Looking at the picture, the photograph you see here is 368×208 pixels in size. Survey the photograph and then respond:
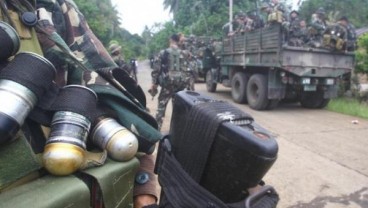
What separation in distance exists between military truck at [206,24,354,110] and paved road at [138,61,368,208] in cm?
75

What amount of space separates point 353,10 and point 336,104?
35.9 metres

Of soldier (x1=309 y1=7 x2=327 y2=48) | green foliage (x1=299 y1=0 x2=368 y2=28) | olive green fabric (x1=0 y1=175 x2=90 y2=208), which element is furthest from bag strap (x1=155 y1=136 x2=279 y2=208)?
green foliage (x1=299 y1=0 x2=368 y2=28)

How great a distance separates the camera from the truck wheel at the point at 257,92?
27.7ft

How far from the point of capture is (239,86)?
386 inches

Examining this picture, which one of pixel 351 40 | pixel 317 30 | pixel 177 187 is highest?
pixel 317 30

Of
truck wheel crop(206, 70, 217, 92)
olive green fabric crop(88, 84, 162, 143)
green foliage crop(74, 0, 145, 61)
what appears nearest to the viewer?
olive green fabric crop(88, 84, 162, 143)

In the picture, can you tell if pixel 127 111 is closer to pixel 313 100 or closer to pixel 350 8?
pixel 313 100

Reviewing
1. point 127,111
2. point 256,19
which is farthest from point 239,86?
point 127,111

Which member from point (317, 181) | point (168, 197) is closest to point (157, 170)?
point (168, 197)

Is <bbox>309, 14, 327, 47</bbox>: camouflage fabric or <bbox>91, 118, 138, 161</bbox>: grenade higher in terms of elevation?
<bbox>309, 14, 327, 47</bbox>: camouflage fabric

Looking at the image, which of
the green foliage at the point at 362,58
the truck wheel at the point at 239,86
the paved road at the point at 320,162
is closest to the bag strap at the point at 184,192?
the paved road at the point at 320,162

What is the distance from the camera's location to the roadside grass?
8149 mm

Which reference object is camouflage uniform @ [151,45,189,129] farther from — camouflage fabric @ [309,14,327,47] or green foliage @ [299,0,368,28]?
green foliage @ [299,0,368,28]

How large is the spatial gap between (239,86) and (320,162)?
514 centimetres
